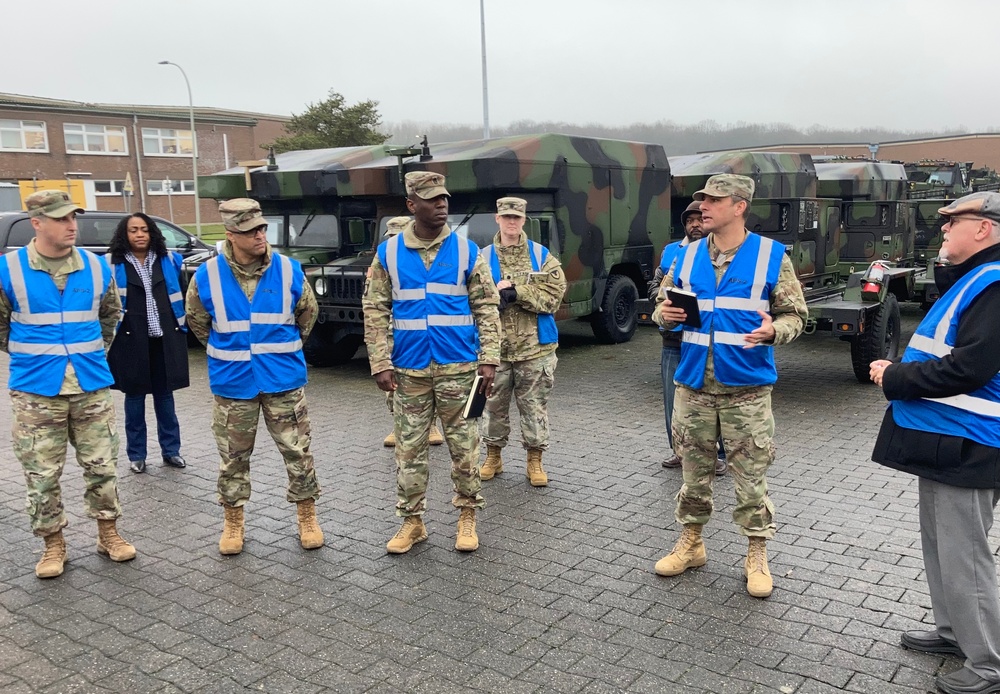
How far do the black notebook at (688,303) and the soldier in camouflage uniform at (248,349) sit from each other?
77.1 inches

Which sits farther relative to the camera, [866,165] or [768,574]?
[866,165]

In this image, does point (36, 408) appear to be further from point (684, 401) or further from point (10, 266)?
point (684, 401)

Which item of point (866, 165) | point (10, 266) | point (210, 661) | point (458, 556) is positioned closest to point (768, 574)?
point (458, 556)

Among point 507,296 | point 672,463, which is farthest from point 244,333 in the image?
point 672,463

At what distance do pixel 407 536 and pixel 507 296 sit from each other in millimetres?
1766

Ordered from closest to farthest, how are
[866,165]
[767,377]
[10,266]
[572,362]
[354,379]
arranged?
A: 1. [767,377]
2. [10,266]
3. [354,379]
4. [572,362]
5. [866,165]

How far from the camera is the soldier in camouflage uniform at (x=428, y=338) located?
14.8 ft

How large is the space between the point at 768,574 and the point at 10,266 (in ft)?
13.1

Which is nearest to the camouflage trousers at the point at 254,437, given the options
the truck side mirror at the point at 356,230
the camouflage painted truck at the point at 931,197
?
the camouflage painted truck at the point at 931,197

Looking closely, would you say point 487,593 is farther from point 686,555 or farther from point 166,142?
point 166,142

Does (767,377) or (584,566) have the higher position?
(767,377)

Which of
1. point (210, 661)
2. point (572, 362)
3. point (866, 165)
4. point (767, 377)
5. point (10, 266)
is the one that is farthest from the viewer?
point (866, 165)

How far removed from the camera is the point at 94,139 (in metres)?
44.6

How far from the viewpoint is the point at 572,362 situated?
34.2ft
